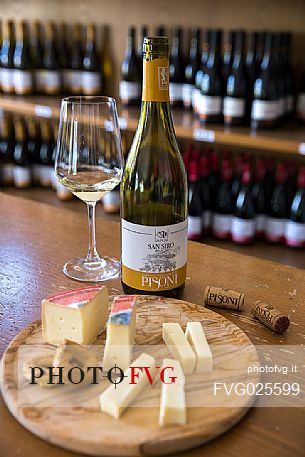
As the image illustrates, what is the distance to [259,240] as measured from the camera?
5.74 ft

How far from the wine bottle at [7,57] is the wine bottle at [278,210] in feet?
3.55

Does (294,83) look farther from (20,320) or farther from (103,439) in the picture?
(103,439)

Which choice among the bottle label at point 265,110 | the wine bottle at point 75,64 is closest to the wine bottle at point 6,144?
the wine bottle at point 75,64

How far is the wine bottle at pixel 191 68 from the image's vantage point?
1801mm

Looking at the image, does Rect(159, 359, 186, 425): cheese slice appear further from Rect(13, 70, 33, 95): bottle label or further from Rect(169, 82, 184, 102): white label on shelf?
Rect(13, 70, 33, 95): bottle label

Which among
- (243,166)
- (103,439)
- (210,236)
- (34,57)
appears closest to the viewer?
(103,439)

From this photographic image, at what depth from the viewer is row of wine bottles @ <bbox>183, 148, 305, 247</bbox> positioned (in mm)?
1691

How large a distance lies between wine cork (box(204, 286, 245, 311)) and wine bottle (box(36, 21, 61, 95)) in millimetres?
1578

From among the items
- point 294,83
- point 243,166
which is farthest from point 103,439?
point 294,83

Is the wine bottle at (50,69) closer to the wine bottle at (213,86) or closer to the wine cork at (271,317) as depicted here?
the wine bottle at (213,86)

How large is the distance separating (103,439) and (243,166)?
4.28 feet

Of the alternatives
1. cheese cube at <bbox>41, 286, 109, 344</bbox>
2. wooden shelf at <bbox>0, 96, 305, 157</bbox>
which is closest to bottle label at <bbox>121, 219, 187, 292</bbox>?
cheese cube at <bbox>41, 286, 109, 344</bbox>

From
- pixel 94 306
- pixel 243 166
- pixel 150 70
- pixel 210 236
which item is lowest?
pixel 210 236

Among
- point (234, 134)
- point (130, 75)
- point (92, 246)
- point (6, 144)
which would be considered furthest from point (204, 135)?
point (6, 144)
